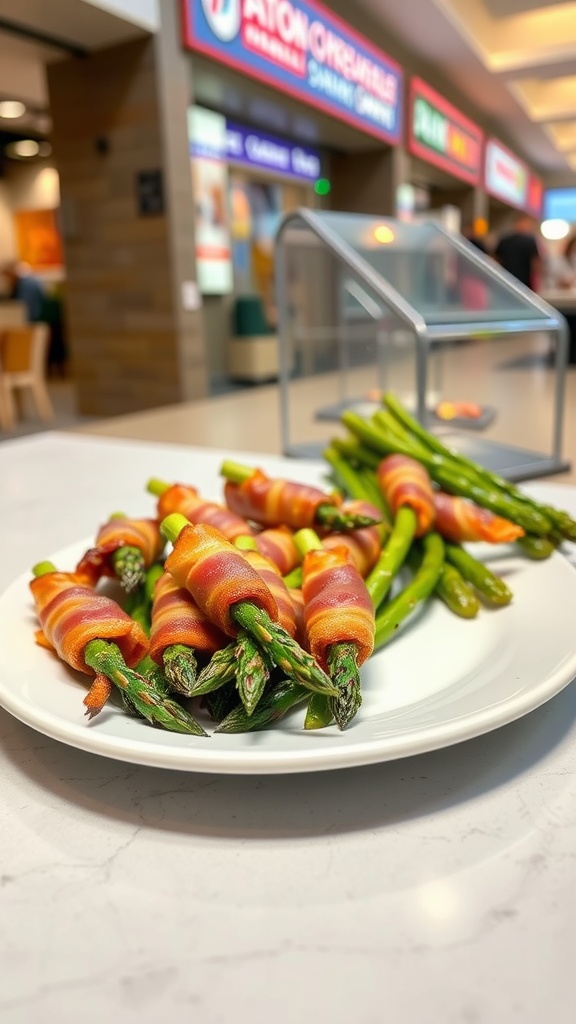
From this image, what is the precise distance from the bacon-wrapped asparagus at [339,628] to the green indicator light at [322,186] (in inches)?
325

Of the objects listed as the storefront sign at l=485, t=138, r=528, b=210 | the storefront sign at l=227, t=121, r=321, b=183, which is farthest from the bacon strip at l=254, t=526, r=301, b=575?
the storefront sign at l=485, t=138, r=528, b=210

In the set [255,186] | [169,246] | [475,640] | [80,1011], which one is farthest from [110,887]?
[255,186]

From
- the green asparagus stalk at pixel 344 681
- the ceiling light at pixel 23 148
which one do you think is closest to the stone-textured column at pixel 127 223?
the green asparagus stalk at pixel 344 681

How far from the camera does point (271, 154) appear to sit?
7.33 meters

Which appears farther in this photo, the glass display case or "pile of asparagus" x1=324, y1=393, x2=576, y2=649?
the glass display case

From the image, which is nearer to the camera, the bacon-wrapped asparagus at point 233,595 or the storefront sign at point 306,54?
the bacon-wrapped asparagus at point 233,595

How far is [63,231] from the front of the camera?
5.12 meters

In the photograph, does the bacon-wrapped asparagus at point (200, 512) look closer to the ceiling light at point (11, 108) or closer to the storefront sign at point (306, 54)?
the storefront sign at point (306, 54)

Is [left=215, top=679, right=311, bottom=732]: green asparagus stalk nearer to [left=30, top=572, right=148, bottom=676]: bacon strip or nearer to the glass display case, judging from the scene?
[left=30, top=572, right=148, bottom=676]: bacon strip

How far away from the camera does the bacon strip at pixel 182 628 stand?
0.51 metres

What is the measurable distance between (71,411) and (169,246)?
2.31m

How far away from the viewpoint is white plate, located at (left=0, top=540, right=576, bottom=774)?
1.42 ft

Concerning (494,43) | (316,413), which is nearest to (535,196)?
(494,43)

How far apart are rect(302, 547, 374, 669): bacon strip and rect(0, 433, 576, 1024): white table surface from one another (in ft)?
0.30
